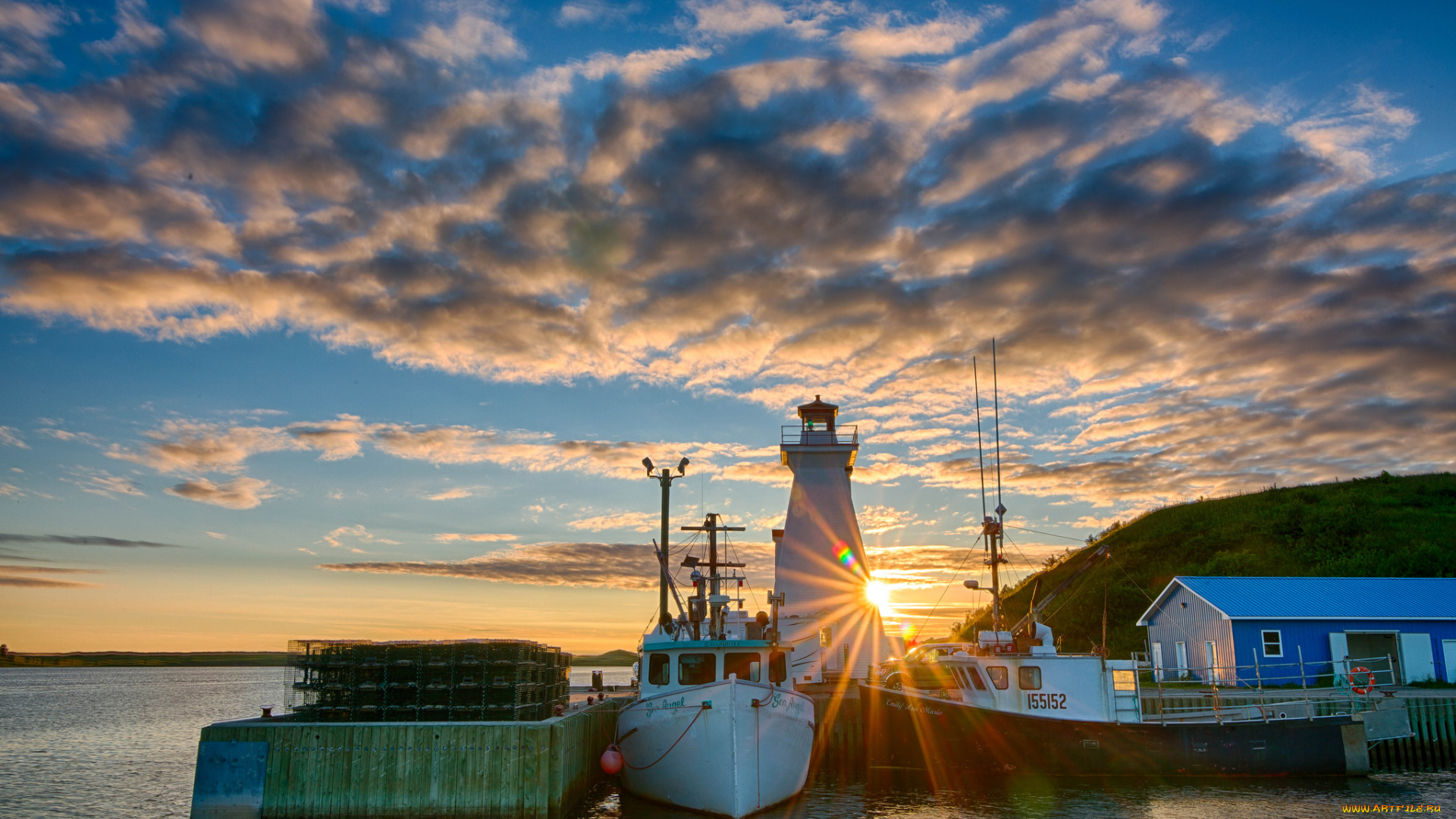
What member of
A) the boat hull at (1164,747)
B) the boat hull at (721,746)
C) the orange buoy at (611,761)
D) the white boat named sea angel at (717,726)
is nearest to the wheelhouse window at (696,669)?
the white boat named sea angel at (717,726)

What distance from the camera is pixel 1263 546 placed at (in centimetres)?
6047

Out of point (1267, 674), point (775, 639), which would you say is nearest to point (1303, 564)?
point (1267, 674)

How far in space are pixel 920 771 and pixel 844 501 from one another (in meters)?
11.3

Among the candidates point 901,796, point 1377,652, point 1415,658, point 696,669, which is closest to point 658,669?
point 696,669

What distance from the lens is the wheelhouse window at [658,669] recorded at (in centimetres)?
2397

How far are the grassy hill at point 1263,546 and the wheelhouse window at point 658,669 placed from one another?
113 ft

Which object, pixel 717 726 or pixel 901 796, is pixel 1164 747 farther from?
pixel 717 726

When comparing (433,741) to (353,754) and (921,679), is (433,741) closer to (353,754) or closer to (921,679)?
(353,754)

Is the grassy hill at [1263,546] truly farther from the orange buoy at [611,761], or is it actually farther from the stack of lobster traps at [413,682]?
the stack of lobster traps at [413,682]

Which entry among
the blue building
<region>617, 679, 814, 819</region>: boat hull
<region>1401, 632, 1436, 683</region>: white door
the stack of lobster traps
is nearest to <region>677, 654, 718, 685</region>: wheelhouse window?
<region>617, 679, 814, 819</region>: boat hull

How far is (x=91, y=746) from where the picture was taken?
44000mm

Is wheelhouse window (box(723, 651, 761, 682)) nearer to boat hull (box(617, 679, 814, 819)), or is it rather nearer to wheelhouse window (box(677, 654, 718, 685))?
wheelhouse window (box(677, 654, 718, 685))

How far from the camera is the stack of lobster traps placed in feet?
66.0

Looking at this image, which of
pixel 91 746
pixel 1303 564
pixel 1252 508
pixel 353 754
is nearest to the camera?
pixel 353 754
